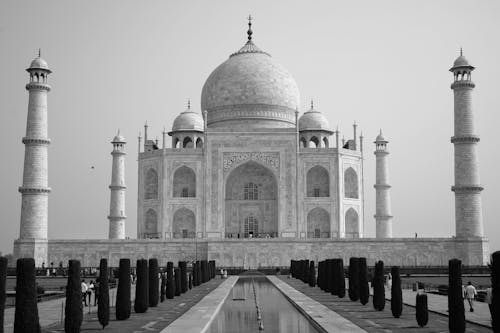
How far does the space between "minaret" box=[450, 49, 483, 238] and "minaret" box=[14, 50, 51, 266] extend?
54.6 feet

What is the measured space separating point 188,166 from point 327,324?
Answer: 79.0ft

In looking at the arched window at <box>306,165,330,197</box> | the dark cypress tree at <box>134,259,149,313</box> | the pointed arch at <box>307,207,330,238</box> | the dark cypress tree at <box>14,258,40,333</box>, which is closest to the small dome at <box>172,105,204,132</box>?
the arched window at <box>306,165,330,197</box>

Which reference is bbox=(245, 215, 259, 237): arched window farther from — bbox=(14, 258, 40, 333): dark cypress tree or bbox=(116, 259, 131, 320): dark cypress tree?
bbox=(14, 258, 40, 333): dark cypress tree

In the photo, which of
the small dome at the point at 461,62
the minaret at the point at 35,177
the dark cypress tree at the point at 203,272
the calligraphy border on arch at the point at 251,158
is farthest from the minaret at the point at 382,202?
the minaret at the point at 35,177

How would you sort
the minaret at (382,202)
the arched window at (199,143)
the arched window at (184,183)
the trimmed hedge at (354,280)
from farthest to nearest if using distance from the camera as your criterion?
the arched window at (199,143)
the minaret at (382,202)
the arched window at (184,183)
the trimmed hedge at (354,280)

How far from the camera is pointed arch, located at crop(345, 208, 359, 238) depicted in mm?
35469

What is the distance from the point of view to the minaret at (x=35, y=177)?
2877 cm

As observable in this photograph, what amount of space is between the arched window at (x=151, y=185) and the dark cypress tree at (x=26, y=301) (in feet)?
86.9

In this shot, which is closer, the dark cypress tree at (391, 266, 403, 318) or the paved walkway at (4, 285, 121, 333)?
the paved walkway at (4, 285, 121, 333)

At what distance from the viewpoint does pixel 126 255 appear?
30.5m

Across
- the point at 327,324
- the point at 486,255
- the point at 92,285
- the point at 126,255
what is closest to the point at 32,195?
the point at 126,255

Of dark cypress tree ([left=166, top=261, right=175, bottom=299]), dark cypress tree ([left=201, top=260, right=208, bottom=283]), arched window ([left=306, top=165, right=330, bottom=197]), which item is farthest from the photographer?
arched window ([left=306, top=165, right=330, bottom=197])

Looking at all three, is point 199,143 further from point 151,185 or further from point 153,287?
point 153,287

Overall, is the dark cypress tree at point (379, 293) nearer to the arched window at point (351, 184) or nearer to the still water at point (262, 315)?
the still water at point (262, 315)
